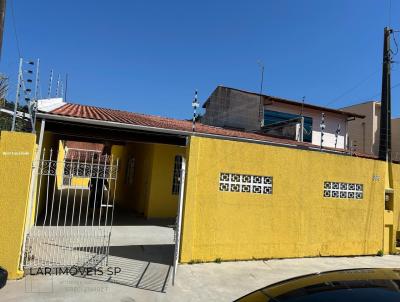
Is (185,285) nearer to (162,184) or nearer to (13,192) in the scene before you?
(13,192)

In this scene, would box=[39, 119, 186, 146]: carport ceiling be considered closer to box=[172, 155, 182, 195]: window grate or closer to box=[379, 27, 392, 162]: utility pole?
box=[172, 155, 182, 195]: window grate

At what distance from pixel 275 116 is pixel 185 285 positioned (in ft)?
48.7

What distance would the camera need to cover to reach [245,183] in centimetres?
824

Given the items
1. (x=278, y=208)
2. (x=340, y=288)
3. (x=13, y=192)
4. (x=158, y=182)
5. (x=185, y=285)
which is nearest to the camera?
(x=340, y=288)

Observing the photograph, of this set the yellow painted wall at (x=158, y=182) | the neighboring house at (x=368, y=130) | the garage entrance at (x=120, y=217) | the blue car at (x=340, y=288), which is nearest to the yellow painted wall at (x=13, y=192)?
the garage entrance at (x=120, y=217)

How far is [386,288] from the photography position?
98.6 inches

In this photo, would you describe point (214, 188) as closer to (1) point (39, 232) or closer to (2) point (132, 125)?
(2) point (132, 125)

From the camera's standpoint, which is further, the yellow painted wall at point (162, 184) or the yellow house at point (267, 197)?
the yellow painted wall at point (162, 184)

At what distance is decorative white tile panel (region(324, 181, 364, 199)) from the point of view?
9266mm

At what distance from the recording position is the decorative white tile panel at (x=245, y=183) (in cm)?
802

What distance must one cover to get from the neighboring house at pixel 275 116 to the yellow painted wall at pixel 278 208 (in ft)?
28.0

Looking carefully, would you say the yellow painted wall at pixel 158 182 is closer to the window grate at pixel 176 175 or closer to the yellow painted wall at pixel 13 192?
the window grate at pixel 176 175

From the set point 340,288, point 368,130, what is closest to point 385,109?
point 340,288

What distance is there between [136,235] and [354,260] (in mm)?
5563
